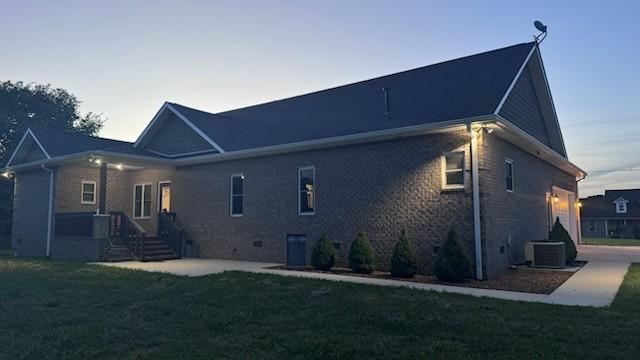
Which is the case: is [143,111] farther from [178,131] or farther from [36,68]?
[178,131]

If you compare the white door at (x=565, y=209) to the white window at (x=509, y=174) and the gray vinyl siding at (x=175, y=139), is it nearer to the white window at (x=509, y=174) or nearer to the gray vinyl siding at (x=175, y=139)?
the white window at (x=509, y=174)

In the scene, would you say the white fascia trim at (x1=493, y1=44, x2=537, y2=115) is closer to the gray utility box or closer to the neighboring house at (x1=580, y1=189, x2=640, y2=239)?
the gray utility box

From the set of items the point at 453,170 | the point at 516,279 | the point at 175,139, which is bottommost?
the point at 516,279

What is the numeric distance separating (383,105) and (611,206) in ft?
158

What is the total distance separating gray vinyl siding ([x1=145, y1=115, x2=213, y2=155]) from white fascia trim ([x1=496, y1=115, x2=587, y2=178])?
10440 millimetres

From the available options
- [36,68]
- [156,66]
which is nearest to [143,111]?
[36,68]

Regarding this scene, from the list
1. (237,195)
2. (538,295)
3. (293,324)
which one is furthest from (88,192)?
(538,295)

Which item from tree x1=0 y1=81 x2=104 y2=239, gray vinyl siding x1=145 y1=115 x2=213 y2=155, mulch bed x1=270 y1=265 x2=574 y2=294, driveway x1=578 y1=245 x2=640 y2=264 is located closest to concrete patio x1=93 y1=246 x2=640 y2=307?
mulch bed x1=270 y1=265 x2=574 y2=294

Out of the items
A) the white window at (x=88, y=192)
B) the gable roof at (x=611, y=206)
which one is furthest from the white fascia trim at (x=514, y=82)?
the gable roof at (x=611, y=206)

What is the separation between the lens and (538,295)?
8172 mm

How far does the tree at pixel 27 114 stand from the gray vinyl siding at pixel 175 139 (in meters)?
13.7

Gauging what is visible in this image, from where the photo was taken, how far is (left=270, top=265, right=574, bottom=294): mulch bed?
9102 mm

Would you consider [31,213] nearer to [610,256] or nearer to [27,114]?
[27,114]

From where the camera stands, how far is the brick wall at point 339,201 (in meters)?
10.9
